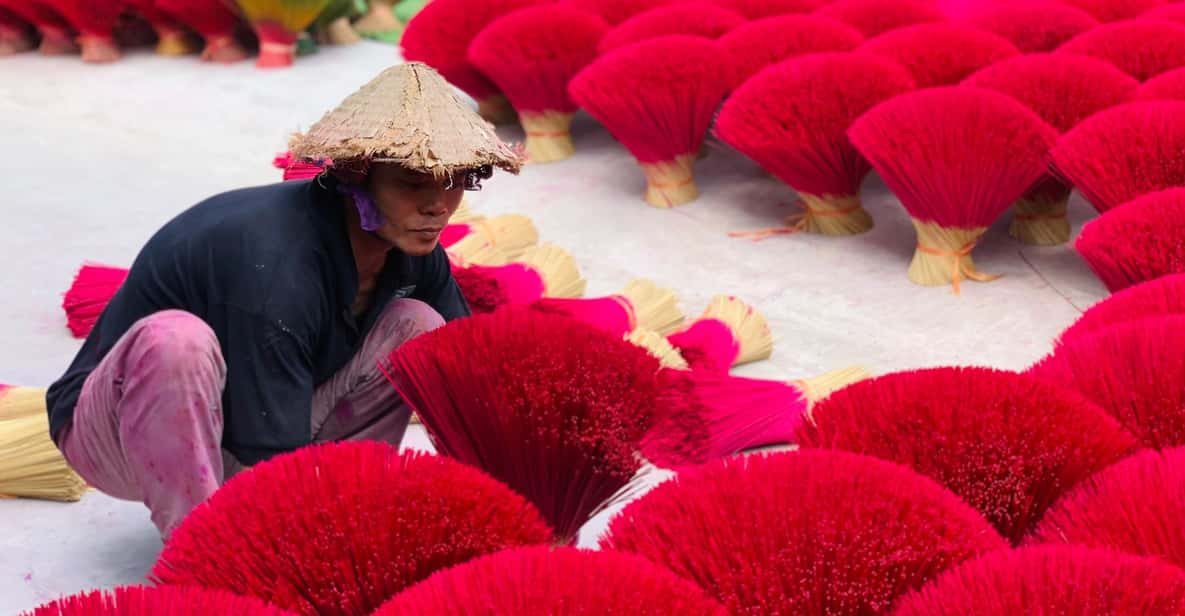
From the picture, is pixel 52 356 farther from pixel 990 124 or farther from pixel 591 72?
pixel 990 124

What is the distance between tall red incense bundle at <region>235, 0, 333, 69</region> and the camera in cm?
374

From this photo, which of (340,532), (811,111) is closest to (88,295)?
(811,111)

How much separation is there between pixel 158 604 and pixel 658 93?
1.86 metres

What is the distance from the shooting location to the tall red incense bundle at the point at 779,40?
2.86 metres

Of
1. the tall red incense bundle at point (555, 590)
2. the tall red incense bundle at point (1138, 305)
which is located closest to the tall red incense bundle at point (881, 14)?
the tall red incense bundle at point (1138, 305)

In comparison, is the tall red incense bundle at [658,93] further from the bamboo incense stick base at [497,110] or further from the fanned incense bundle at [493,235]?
the bamboo incense stick base at [497,110]

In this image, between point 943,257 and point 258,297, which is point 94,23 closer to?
point 943,257

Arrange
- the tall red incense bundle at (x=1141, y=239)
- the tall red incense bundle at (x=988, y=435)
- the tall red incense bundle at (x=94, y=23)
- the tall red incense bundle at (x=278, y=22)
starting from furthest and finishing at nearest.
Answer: the tall red incense bundle at (x=94, y=23), the tall red incense bundle at (x=278, y=22), the tall red incense bundle at (x=1141, y=239), the tall red incense bundle at (x=988, y=435)

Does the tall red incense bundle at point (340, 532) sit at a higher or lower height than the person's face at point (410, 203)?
lower

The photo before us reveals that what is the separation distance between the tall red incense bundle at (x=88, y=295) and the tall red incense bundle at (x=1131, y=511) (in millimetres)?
1537

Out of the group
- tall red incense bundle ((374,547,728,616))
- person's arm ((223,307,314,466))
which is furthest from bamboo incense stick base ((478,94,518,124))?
tall red incense bundle ((374,547,728,616))

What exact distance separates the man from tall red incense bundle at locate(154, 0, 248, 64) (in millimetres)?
2441

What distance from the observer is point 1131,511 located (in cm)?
116

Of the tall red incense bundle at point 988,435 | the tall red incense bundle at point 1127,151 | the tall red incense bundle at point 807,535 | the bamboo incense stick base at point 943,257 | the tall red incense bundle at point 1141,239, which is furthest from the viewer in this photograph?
the bamboo incense stick base at point 943,257
